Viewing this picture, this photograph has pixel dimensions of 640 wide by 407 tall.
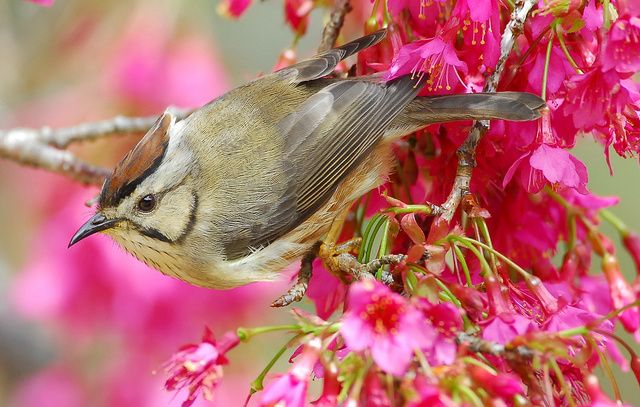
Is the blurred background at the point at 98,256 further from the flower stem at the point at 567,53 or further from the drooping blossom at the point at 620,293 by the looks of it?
the flower stem at the point at 567,53

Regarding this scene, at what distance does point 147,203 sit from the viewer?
2652mm

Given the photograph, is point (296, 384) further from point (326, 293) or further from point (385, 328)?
point (326, 293)

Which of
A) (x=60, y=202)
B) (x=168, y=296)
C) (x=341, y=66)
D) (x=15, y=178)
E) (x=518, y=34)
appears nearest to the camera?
(x=518, y=34)

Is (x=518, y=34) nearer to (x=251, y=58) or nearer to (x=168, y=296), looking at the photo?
(x=168, y=296)

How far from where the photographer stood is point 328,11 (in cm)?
289

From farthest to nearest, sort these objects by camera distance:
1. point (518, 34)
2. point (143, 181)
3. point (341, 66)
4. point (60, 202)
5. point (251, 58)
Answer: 1. point (251, 58)
2. point (60, 202)
3. point (341, 66)
4. point (143, 181)
5. point (518, 34)

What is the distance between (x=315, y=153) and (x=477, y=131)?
0.66m

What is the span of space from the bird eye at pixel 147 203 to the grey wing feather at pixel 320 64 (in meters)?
0.58

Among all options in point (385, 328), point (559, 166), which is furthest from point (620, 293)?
point (385, 328)

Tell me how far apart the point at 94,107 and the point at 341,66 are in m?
1.76

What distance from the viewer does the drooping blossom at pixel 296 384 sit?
1685 mm

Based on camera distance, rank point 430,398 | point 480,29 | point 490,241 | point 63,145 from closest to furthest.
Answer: point 430,398, point 490,241, point 480,29, point 63,145

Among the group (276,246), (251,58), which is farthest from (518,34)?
(251,58)

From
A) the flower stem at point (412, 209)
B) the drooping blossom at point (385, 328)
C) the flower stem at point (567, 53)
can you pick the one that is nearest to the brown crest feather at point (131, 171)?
the flower stem at point (412, 209)
